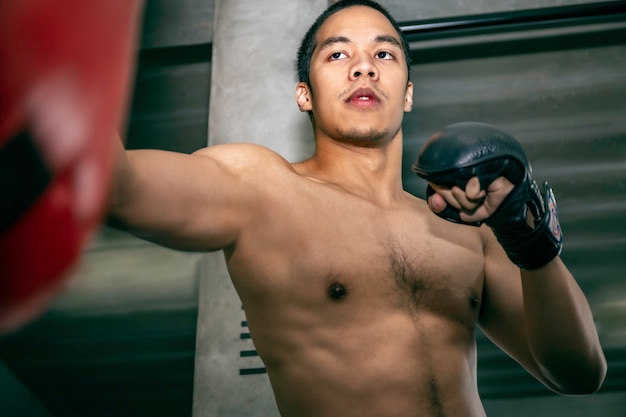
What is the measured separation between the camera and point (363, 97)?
2.10 metres

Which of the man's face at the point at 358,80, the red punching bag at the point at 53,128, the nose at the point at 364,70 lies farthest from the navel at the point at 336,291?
the red punching bag at the point at 53,128

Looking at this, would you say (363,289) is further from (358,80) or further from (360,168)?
(358,80)

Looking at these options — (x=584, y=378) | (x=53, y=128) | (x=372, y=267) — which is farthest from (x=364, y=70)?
(x=53, y=128)

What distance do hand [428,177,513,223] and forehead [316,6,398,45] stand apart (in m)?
0.95

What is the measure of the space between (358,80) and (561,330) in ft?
3.13

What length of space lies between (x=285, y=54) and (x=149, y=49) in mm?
734

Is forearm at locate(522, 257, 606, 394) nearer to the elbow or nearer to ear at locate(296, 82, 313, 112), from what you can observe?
the elbow

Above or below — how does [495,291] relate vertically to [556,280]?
below

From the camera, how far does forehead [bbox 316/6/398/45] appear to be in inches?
89.9

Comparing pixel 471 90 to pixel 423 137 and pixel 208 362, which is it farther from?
pixel 208 362

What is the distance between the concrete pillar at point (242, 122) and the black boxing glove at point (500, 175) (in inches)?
47.1

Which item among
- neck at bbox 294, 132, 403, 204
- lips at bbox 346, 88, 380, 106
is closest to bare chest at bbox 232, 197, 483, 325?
neck at bbox 294, 132, 403, 204

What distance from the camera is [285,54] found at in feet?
9.64

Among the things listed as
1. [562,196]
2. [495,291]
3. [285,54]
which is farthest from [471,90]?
[495,291]
